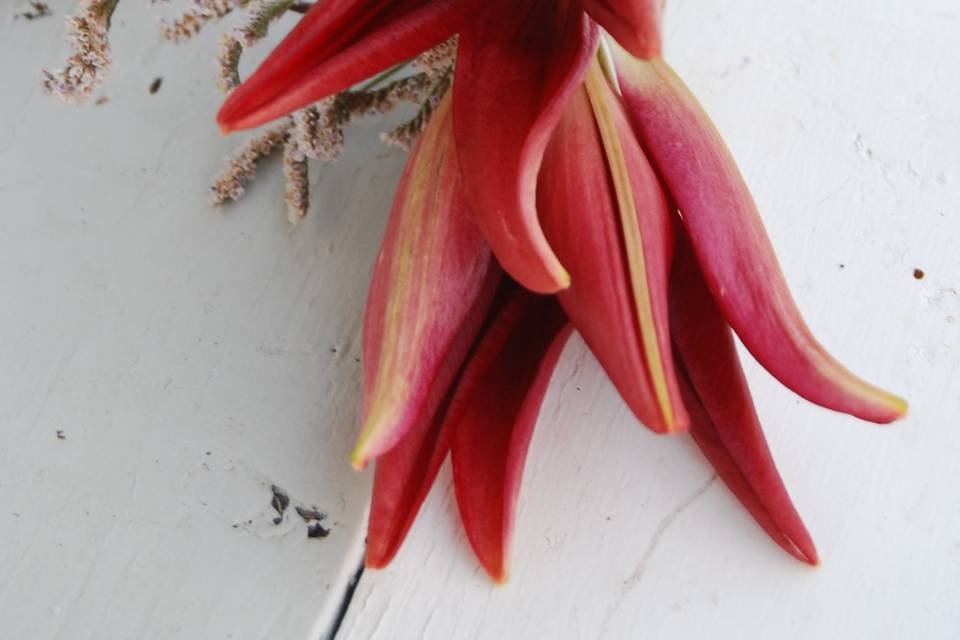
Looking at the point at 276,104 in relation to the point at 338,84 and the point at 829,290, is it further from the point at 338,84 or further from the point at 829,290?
the point at 829,290

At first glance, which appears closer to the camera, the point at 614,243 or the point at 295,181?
the point at 614,243

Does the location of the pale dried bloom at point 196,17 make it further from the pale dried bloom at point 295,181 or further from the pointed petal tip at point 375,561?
the pointed petal tip at point 375,561

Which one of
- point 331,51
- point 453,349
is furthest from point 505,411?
point 331,51

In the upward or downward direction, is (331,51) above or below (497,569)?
above

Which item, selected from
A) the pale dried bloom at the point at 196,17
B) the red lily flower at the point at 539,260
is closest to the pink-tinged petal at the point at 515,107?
the red lily flower at the point at 539,260

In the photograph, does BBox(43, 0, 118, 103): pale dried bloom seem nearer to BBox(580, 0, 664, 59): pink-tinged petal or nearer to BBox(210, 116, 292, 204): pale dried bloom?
BBox(210, 116, 292, 204): pale dried bloom

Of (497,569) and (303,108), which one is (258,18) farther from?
(497,569)
